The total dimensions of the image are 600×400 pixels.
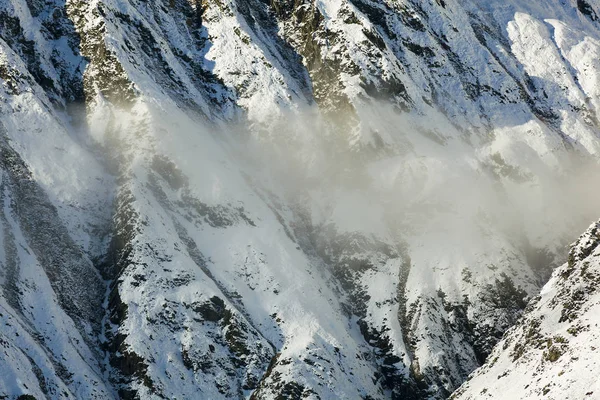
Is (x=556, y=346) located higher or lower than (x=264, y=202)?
lower

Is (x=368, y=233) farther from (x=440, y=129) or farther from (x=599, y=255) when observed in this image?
(x=599, y=255)

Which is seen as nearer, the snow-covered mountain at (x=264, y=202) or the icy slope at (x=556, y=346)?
the icy slope at (x=556, y=346)

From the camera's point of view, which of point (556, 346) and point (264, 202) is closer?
point (556, 346)

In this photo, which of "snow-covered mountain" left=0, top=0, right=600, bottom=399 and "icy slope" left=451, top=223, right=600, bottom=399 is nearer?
"icy slope" left=451, top=223, right=600, bottom=399
